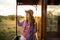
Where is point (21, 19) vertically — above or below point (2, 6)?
below

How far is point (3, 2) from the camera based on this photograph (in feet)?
8.71

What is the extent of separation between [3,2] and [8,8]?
0.11m

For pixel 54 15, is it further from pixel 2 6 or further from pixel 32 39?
pixel 2 6

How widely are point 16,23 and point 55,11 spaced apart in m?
0.61

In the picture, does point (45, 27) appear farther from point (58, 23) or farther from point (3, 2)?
point (3, 2)

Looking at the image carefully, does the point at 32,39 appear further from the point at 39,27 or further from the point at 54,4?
the point at 54,4

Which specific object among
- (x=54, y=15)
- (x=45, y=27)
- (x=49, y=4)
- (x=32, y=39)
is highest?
(x=49, y=4)

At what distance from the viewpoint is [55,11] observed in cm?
269

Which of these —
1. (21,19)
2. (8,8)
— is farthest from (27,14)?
(8,8)

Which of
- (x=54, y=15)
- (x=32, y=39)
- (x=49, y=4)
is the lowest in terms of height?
(x=32, y=39)

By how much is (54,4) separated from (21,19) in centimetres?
54

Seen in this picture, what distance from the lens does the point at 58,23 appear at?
2.70 metres

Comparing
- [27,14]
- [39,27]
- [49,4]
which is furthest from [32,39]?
[49,4]

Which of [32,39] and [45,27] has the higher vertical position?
[45,27]
